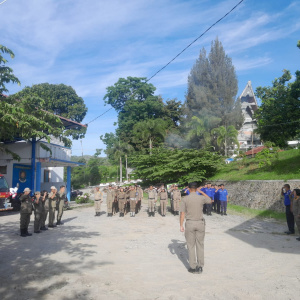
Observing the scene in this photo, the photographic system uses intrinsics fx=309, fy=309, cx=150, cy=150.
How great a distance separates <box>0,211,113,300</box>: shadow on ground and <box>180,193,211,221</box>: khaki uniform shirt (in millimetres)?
2123

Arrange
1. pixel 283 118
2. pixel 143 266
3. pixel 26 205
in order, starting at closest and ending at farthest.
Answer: pixel 143 266 → pixel 26 205 → pixel 283 118

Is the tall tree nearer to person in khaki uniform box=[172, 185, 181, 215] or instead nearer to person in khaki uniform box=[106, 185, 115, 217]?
person in khaki uniform box=[106, 185, 115, 217]

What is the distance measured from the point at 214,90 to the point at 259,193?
103 feet

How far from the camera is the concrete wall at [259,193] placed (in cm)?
1599

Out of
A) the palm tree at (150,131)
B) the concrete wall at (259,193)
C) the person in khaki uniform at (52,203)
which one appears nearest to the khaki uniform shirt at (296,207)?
the concrete wall at (259,193)

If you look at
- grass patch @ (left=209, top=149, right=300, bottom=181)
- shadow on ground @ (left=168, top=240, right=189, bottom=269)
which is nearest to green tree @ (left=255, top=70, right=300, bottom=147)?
grass patch @ (left=209, top=149, right=300, bottom=181)

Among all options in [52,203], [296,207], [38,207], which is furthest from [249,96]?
[38,207]

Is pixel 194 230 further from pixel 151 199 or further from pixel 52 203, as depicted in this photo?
pixel 151 199

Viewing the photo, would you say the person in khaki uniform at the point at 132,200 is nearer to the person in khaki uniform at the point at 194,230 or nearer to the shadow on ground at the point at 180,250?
the shadow on ground at the point at 180,250

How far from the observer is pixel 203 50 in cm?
5031

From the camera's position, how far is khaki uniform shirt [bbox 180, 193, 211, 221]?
624cm

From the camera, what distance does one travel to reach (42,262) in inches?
269

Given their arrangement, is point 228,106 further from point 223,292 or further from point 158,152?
point 223,292

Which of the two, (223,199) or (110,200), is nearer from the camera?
(223,199)
